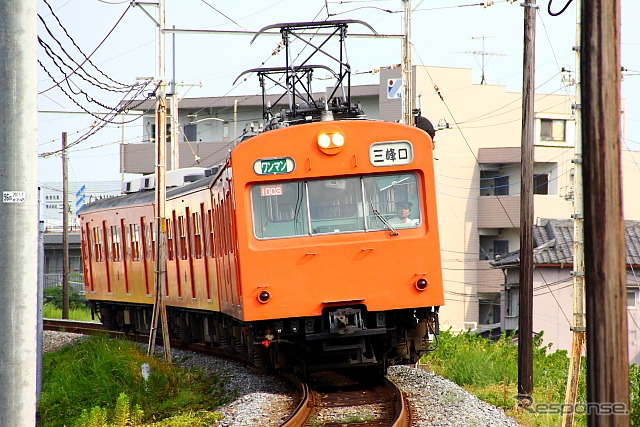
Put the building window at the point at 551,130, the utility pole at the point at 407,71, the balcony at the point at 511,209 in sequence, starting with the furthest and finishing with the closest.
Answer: the building window at the point at 551,130 → the balcony at the point at 511,209 → the utility pole at the point at 407,71

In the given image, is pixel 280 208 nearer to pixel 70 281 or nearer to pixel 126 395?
pixel 126 395

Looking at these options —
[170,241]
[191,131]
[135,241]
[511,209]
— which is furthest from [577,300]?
[191,131]

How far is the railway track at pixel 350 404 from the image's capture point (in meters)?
9.28

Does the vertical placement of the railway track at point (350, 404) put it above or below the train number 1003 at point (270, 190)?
below

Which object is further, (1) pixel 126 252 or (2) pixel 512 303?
(2) pixel 512 303

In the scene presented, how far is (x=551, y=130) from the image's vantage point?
38.5 m

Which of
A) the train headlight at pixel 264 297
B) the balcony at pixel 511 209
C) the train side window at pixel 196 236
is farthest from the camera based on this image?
the balcony at pixel 511 209

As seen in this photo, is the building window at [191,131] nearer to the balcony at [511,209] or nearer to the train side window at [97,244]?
the balcony at [511,209]

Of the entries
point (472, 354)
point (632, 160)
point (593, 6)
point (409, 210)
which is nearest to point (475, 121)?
point (632, 160)

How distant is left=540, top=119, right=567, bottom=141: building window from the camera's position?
3841 centimetres

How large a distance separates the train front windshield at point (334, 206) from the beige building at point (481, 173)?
1042 inches

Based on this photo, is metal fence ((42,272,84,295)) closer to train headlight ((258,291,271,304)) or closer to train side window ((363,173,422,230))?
train headlight ((258,291,271,304))

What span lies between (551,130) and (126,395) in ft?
98.2

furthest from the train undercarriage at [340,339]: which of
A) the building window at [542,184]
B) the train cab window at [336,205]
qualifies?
the building window at [542,184]
